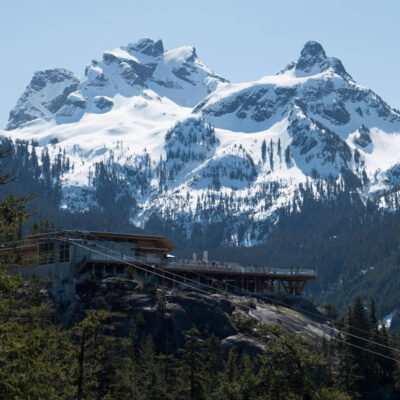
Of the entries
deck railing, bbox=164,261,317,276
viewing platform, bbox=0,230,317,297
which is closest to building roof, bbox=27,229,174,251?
viewing platform, bbox=0,230,317,297

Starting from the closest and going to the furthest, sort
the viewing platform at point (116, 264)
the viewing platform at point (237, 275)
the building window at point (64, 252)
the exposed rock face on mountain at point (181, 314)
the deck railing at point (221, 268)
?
the exposed rock face on mountain at point (181, 314)
the viewing platform at point (116, 264)
the building window at point (64, 252)
the deck railing at point (221, 268)
the viewing platform at point (237, 275)

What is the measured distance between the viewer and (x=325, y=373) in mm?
72000

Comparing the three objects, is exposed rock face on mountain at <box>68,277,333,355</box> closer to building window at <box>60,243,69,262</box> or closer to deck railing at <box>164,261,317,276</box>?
deck railing at <box>164,261,317,276</box>

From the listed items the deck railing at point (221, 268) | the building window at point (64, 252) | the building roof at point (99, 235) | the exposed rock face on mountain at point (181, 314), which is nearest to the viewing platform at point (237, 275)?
the deck railing at point (221, 268)

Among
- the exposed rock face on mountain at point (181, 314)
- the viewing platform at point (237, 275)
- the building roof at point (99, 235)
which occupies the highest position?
the building roof at point (99, 235)

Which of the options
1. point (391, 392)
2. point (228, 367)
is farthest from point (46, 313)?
point (391, 392)

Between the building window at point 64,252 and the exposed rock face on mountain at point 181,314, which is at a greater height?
the building window at point 64,252

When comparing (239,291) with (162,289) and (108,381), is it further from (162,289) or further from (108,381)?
(108,381)

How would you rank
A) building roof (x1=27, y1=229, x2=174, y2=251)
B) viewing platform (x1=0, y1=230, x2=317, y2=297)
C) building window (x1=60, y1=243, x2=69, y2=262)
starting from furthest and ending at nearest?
building roof (x1=27, y1=229, x2=174, y2=251) → building window (x1=60, y1=243, x2=69, y2=262) → viewing platform (x1=0, y1=230, x2=317, y2=297)

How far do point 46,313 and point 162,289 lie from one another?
22.7 meters

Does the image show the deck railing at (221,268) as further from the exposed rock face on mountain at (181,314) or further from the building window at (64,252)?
the building window at (64,252)

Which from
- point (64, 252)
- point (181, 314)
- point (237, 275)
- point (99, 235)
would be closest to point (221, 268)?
point (237, 275)

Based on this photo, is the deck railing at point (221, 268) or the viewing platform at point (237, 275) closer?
the deck railing at point (221, 268)

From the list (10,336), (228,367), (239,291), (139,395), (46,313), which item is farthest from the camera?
(239,291)
